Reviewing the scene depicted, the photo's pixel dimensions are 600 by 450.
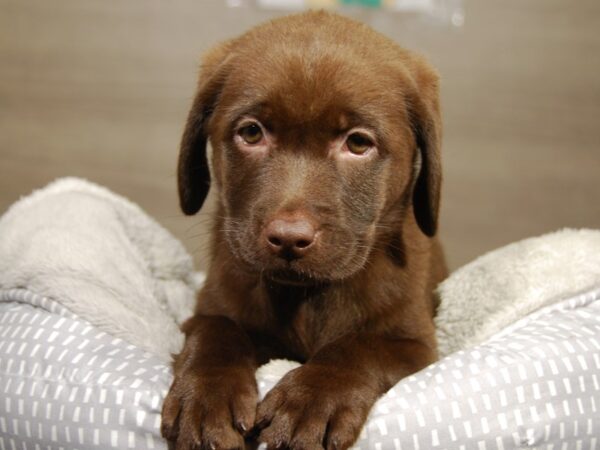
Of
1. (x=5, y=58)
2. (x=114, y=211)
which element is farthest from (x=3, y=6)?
(x=114, y=211)

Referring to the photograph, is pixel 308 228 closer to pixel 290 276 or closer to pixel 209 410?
pixel 290 276

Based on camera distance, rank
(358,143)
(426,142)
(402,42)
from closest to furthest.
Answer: (358,143) → (426,142) → (402,42)

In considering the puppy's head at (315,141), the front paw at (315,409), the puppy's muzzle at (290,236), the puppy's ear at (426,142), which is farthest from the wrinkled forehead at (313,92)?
the front paw at (315,409)

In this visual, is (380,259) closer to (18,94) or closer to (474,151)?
(474,151)

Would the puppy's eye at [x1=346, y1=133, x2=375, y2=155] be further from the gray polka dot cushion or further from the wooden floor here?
the wooden floor

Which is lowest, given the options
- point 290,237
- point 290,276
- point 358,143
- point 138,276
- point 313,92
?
point 138,276

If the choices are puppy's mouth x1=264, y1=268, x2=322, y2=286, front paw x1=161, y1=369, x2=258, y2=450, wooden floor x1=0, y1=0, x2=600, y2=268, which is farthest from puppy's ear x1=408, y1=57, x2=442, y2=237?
wooden floor x1=0, y1=0, x2=600, y2=268

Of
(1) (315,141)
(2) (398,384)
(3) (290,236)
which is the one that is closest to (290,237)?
(3) (290,236)
